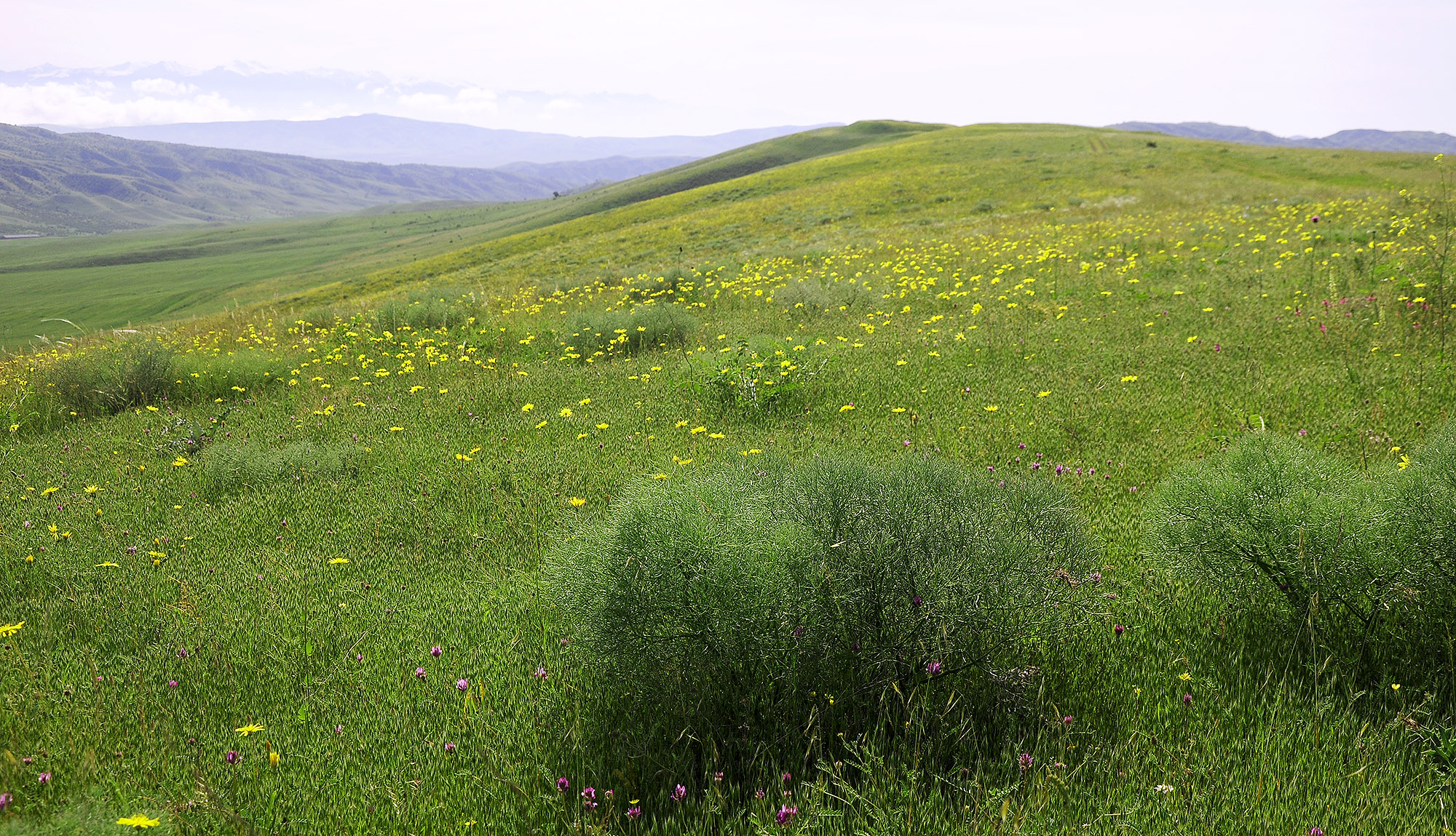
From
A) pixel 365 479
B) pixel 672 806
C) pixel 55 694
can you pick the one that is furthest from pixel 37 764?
pixel 365 479

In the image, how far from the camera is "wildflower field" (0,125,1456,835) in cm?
220

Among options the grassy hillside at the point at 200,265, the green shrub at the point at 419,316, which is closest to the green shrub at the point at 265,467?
the green shrub at the point at 419,316

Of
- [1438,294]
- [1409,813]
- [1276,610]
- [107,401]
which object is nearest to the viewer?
[1409,813]

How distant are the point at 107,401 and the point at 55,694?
24.1 feet

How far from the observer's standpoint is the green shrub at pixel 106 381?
8.29 meters

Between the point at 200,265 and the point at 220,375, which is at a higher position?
the point at 200,265

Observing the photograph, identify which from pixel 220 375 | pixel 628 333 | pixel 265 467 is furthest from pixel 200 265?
pixel 265 467

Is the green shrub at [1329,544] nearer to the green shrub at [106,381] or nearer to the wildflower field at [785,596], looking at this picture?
the wildflower field at [785,596]

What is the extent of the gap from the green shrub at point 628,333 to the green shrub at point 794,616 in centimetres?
683

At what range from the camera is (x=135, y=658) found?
319 centimetres

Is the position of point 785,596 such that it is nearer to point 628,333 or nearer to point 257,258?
point 628,333

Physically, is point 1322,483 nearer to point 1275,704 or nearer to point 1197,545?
point 1197,545

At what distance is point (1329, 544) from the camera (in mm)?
2547

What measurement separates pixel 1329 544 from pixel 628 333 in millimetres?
8026
